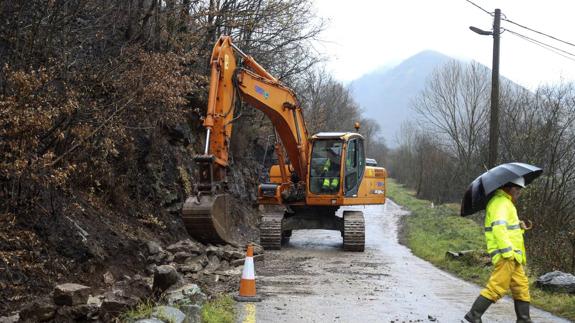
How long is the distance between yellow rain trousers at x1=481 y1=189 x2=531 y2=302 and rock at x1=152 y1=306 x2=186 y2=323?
3340 millimetres

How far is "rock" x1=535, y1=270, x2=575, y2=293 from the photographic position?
9305 mm

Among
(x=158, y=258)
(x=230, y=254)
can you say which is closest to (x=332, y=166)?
(x=230, y=254)

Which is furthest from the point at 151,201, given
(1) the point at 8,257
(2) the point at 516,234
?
(2) the point at 516,234

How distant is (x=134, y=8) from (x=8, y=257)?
25.1ft

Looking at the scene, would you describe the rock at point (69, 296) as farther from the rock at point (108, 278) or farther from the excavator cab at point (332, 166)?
the excavator cab at point (332, 166)

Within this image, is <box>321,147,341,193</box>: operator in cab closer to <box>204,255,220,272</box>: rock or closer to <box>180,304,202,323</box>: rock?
<box>204,255,220,272</box>: rock

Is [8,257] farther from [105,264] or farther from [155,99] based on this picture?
[155,99]

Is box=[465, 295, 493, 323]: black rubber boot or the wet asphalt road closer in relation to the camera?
box=[465, 295, 493, 323]: black rubber boot

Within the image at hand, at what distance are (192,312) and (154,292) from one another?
118 centimetres

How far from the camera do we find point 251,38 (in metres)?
20.9

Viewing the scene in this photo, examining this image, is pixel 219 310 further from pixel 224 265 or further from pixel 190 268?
pixel 224 265

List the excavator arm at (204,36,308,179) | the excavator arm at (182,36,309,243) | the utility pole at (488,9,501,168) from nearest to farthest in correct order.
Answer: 1. the excavator arm at (182,36,309,243)
2. the excavator arm at (204,36,308,179)
3. the utility pole at (488,9,501,168)

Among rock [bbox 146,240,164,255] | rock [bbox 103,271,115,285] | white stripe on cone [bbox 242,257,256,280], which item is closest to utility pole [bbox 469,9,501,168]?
rock [bbox 146,240,164,255]

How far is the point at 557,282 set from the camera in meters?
9.48
